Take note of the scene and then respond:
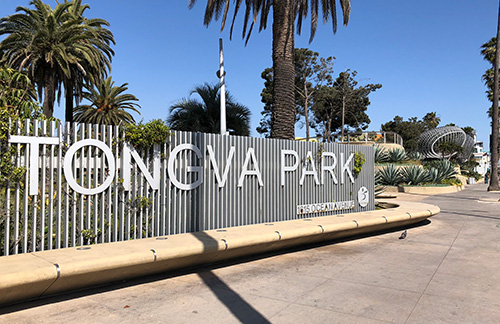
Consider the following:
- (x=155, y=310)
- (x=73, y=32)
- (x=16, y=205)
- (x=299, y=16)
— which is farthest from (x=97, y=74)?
(x=155, y=310)

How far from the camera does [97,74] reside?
24.6 m

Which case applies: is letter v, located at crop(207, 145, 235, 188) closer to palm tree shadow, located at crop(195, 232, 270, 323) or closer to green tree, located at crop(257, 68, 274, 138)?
palm tree shadow, located at crop(195, 232, 270, 323)

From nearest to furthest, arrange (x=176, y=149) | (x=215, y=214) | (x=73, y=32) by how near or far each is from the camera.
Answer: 1. (x=176, y=149)
2. (x=215, y=214)
3. (x=73, y=32)

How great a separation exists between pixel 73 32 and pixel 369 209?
61.5ft

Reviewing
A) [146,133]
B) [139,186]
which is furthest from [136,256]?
[146,133]

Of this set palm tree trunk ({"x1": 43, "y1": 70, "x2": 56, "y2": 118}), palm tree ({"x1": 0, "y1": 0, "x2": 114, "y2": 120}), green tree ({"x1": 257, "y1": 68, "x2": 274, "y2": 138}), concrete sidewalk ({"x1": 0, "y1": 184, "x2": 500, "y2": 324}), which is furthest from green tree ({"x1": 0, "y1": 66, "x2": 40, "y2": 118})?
green tree ({"x1": 257, "y1": 68, "x2": 274, "y2": 138})

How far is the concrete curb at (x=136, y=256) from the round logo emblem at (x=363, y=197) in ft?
10.2

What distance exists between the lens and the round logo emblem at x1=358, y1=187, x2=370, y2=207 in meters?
11.8

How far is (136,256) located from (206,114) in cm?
2172

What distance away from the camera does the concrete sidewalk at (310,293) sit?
443 cm

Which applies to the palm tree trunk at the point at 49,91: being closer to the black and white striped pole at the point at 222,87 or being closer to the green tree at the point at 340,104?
the black and white striped pole at the point at 222,87

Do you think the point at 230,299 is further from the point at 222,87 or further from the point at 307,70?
the point at 307,70

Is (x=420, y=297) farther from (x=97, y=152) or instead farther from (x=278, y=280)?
(x=97, y=152)

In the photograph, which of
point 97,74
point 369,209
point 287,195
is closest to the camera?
point 287,195
